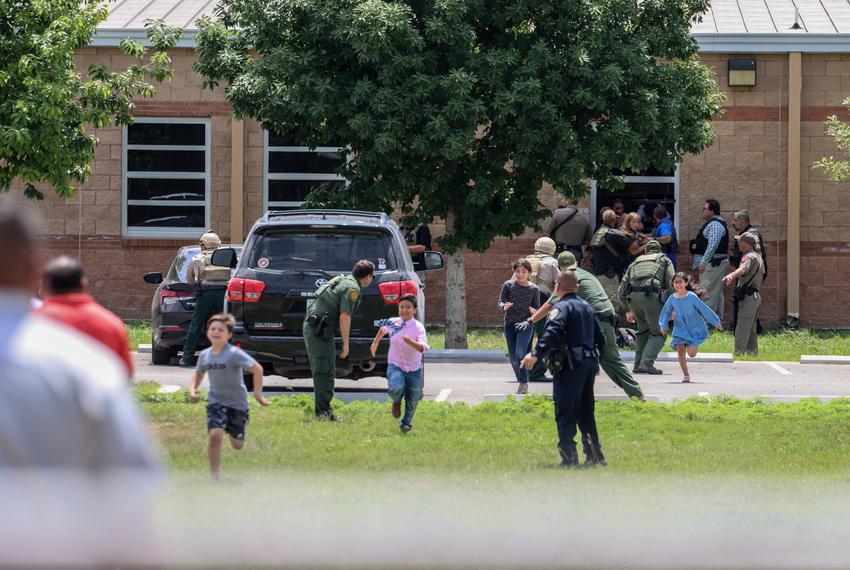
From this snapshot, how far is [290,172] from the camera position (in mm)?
26703

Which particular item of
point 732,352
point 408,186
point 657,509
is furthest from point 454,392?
point 657,509

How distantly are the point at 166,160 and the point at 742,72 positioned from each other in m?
9.93

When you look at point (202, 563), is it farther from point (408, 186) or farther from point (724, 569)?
point (408, 186)

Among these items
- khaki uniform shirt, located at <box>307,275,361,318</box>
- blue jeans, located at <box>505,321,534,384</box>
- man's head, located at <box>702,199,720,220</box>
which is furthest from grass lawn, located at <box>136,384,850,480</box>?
man's head, located at <box>702,199,720,220</box>

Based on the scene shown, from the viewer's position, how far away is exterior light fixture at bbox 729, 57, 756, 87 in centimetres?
2573

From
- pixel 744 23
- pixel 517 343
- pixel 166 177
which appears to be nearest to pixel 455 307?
pixel 517 343

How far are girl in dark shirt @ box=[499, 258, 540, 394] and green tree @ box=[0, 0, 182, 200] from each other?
622 cm

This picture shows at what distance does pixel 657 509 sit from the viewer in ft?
25.2

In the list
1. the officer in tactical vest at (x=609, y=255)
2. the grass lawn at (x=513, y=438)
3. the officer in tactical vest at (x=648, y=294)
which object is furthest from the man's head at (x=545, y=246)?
the officer in tactical vest at (x=609, y=255)

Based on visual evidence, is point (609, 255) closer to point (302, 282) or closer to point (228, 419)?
point (302, 282)

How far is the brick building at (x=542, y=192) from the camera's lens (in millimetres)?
25891

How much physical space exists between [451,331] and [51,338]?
705 inches

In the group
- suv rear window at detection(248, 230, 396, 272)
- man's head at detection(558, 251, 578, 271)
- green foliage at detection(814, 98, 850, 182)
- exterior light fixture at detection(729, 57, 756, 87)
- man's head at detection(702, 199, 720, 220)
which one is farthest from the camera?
exterior light fixture at detection(729, 57, 756, 87)

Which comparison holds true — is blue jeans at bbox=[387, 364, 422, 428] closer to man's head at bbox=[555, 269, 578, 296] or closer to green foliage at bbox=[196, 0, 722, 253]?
man's head at bbox=[555, 269, 578, 296]
